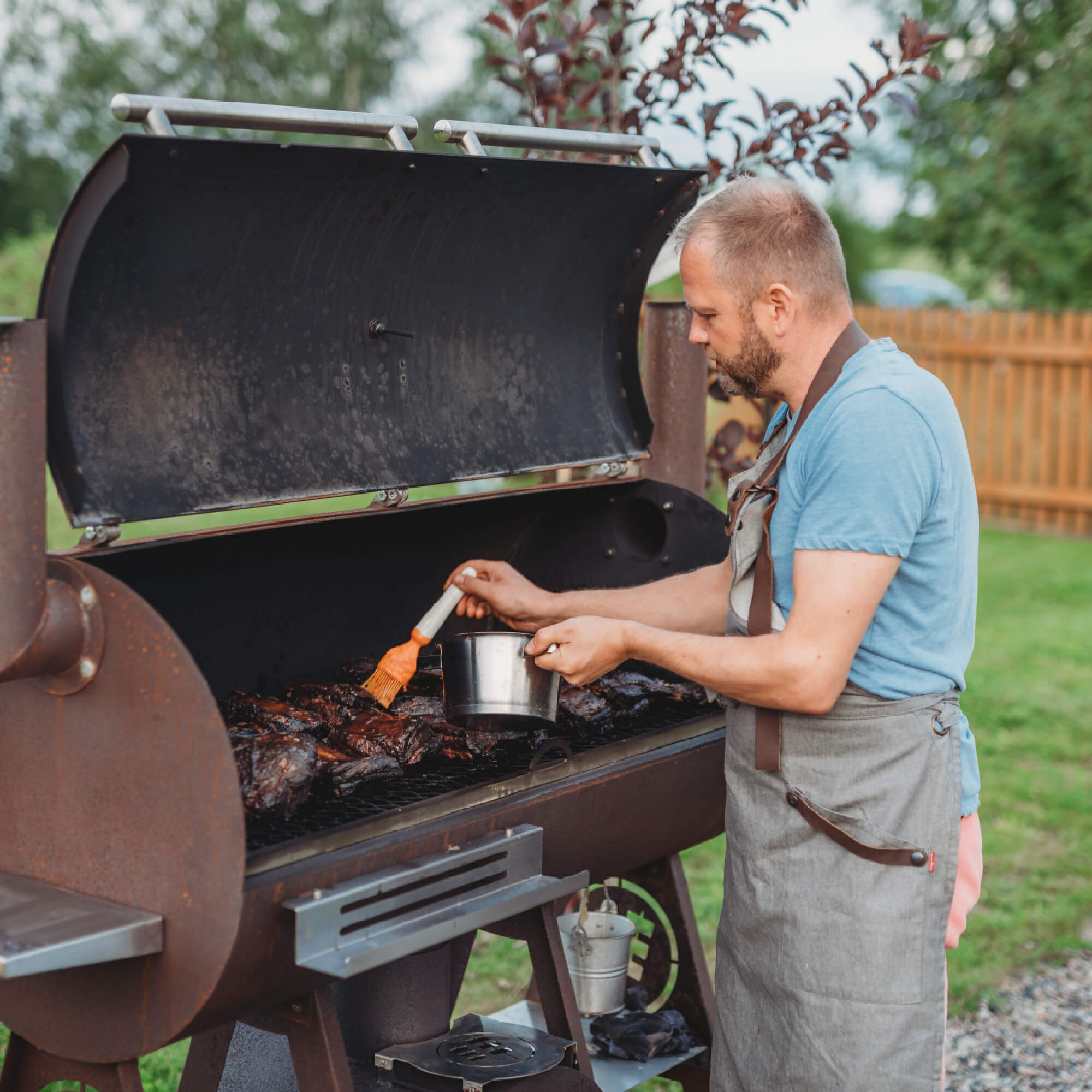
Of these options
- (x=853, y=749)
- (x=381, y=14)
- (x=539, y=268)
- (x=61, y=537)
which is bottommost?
(x=61, y=537)

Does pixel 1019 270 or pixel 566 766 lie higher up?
pixel 1019 270

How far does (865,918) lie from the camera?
7.42 ft

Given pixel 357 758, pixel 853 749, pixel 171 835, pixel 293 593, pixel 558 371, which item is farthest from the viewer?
pixel 558 371

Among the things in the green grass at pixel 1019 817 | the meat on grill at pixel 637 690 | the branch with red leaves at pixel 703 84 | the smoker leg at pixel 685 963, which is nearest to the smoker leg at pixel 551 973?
the smoker leg at pixel 685 963

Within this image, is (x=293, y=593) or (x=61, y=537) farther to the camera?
(x=61, y=537)

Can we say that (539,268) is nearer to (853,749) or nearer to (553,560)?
(553,560)

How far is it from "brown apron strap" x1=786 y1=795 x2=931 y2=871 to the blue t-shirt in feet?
0.82

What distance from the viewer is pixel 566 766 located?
2.49 metres

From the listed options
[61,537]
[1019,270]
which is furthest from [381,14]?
[61,537]

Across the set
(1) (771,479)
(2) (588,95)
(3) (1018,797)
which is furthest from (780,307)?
(3) (1018,797)

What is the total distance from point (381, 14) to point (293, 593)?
18.9 m

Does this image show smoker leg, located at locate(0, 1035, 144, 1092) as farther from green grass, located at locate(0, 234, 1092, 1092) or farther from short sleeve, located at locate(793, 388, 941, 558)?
short sleeve, located at locate(793, 388, 941, 558)

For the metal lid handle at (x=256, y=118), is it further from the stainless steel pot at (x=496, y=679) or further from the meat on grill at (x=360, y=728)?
the meat on grill at (x=360, y=728)

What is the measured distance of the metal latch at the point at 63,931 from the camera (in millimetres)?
1772
